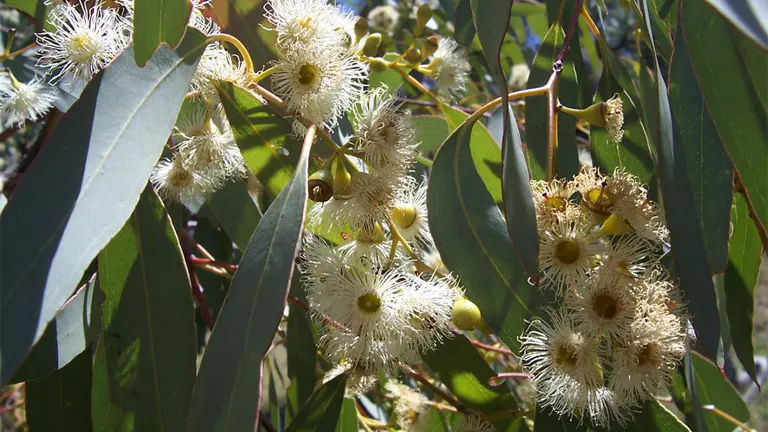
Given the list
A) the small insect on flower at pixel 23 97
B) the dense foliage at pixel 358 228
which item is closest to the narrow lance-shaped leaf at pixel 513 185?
the dense foliage at pixel 358 228

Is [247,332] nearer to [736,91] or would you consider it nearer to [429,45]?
[736,91]

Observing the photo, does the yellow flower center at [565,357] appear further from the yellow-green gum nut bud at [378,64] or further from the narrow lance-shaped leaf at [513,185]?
the yellow-green gum nut bud at [378,64]

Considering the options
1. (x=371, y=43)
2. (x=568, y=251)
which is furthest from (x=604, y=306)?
(x=371, y=43)

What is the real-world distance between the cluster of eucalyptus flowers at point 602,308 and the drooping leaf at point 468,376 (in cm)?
19

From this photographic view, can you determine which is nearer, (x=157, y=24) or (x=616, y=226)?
(x=157, y=24)

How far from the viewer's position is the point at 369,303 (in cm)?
121

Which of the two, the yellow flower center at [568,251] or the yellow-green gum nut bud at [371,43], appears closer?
the yellow flower center at [568,251]

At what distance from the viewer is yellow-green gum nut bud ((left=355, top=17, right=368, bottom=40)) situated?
1.41 metres

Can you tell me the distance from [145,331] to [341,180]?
0.42 meters

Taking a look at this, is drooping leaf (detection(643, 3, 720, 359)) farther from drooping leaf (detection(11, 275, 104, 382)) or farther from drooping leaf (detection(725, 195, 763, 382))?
drooping leaf (detection(11, 275, 104, 382))

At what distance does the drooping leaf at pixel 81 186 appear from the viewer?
80 centimetres

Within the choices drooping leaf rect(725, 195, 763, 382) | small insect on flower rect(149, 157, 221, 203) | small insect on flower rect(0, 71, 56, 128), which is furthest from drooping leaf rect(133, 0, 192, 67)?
drooping leaf rect(725, 195, 763, 382)

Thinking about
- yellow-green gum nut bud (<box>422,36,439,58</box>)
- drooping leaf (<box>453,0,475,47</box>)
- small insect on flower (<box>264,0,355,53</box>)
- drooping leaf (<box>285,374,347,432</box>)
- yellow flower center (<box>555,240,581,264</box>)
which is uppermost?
small insect on flower (<box>264,0,355,53</box>)

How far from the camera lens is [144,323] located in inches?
44.2
